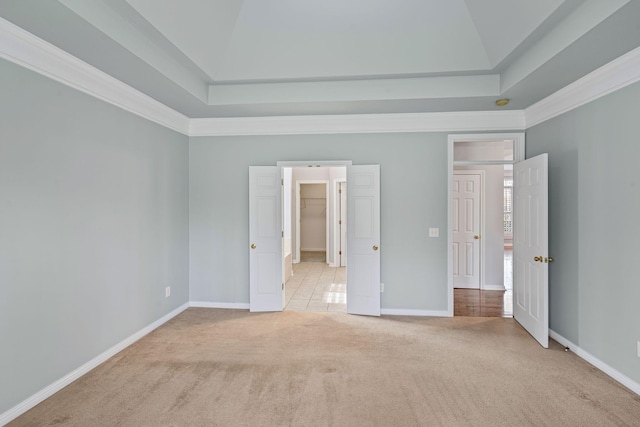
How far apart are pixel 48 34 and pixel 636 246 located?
4.53 meters

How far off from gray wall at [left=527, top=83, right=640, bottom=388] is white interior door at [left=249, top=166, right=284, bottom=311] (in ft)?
10.5

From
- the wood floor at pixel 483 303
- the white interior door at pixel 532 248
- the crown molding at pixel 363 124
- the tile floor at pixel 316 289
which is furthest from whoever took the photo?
the tile floor at pixel 316 289

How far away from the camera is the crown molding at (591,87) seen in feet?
8.11

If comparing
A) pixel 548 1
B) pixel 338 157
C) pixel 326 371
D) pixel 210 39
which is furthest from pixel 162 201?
pixel 548 1

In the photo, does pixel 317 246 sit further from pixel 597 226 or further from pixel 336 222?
pixel 597 226

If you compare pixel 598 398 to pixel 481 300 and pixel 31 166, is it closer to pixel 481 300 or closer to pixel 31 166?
pixel 481 300

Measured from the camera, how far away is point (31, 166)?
2309 millimetres

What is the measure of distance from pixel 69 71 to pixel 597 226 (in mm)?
Result: 4630

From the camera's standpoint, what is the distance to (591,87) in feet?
9.48

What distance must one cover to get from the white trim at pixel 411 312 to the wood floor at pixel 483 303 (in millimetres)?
224

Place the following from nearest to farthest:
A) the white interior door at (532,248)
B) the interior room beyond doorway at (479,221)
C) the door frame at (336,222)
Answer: the white interior door at (532,248), the interior room beyond doorway at (479,221), the door frame at (336,222)

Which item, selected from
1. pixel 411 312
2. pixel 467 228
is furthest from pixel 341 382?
pixel 467 228

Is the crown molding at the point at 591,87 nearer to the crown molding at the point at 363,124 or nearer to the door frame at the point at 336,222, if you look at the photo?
the crown molding at the point at 363,124

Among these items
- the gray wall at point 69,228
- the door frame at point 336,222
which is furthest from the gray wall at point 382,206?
the door frame at point 336,222
